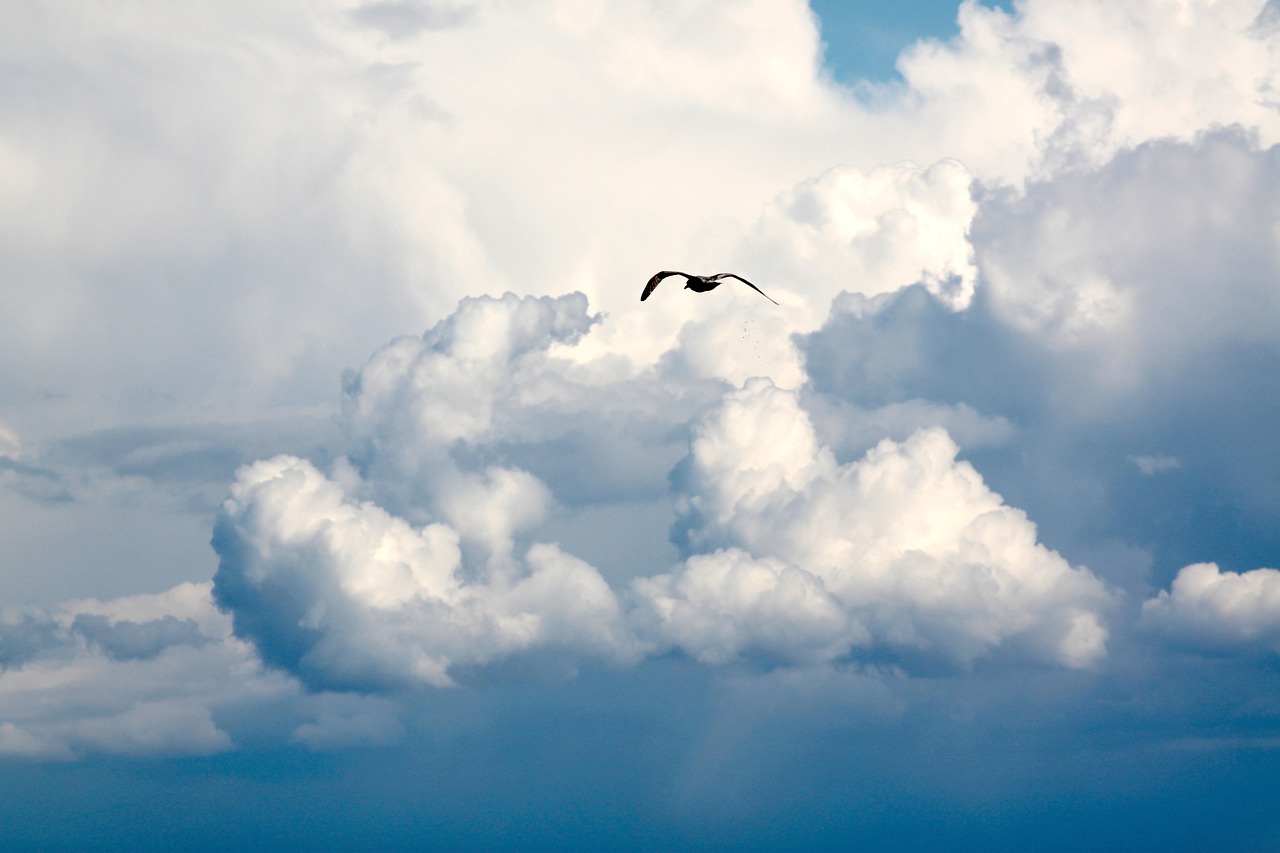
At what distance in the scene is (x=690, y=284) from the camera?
359 feet
